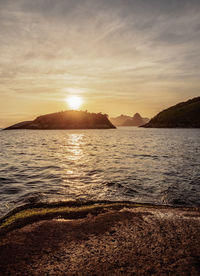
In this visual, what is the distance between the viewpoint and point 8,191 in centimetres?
1138

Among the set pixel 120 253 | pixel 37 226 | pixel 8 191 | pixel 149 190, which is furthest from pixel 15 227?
pixel 149 190

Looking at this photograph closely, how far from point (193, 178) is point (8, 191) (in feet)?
44.6

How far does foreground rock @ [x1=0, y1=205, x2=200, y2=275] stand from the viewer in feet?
13.6

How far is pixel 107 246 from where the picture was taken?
199 inches

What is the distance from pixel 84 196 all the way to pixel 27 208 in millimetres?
3282

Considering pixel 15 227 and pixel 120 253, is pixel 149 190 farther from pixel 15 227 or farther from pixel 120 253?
pixel 15 227

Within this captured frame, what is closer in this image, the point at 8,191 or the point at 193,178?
the point at 8,191

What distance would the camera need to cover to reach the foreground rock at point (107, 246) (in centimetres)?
416

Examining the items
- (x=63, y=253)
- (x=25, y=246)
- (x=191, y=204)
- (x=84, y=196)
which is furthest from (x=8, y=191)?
(x=191, y=204)

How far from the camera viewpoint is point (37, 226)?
20.7 ft

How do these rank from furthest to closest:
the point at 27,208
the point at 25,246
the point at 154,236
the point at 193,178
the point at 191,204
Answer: the point at 193,178
the point at 191,204
the point at 27,208
the point at 154,236
the point at 25,246

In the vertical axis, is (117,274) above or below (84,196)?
above

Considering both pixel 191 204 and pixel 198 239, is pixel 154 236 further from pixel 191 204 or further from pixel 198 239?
pixel 191 204

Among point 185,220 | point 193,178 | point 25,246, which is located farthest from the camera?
point 193,178
